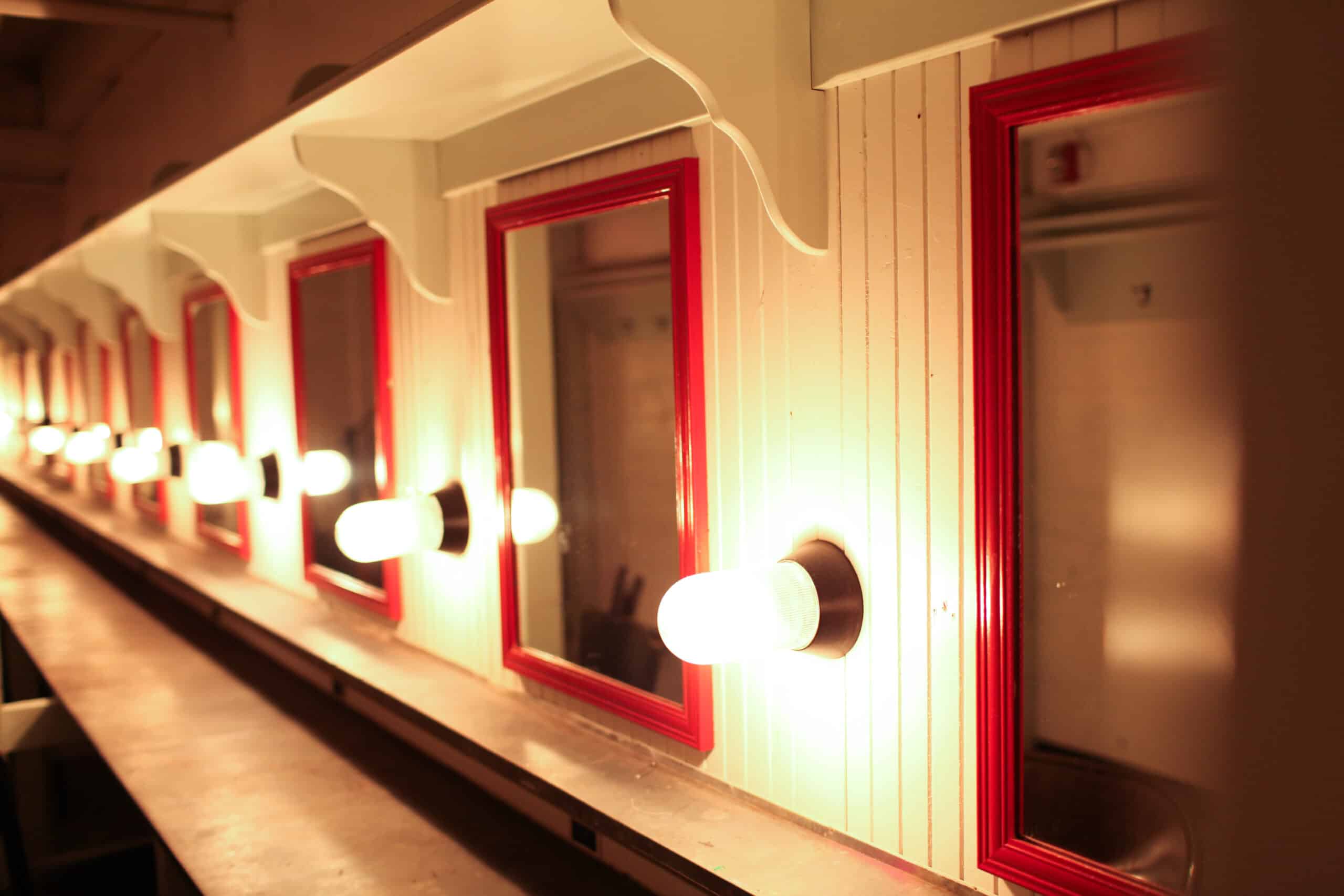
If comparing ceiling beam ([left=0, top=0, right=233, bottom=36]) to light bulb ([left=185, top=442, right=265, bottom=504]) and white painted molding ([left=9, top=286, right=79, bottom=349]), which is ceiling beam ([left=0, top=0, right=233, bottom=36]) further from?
white painted molding ([left=9, top=286, right=79, bottom=349])

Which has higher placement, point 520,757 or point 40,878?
point 520,757

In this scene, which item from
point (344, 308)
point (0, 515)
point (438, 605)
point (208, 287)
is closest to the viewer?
point (438, 605)

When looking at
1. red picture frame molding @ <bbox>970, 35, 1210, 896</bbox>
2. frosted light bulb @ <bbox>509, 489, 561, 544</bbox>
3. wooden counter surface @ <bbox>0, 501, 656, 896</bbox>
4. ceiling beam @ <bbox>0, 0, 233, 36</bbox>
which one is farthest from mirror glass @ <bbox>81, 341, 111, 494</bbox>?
red picture frame molding @ <bbox>970, 35, 1210, 896</bbox>

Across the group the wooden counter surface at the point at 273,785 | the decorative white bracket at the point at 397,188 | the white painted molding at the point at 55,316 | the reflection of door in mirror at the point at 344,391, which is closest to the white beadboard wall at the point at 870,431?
the wooden counter surface at the point at 273,785

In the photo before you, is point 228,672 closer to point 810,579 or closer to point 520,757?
point 520,757

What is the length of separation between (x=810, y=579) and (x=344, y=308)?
186 cm

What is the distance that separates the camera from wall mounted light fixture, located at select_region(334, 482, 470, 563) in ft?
7.19

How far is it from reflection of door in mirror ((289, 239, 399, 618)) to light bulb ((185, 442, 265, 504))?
45cm

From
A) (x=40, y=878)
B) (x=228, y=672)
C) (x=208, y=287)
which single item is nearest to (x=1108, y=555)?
(x=228, y=672)

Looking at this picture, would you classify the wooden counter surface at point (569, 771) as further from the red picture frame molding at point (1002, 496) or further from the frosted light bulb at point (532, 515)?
the frosted light bulb at point (532, 515)

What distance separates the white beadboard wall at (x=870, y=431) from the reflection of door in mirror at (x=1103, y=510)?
7 centimetres

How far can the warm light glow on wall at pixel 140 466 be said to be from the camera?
420cm

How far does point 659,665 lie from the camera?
1.76 metres

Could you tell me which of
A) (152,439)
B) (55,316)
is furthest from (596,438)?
(55,316)
